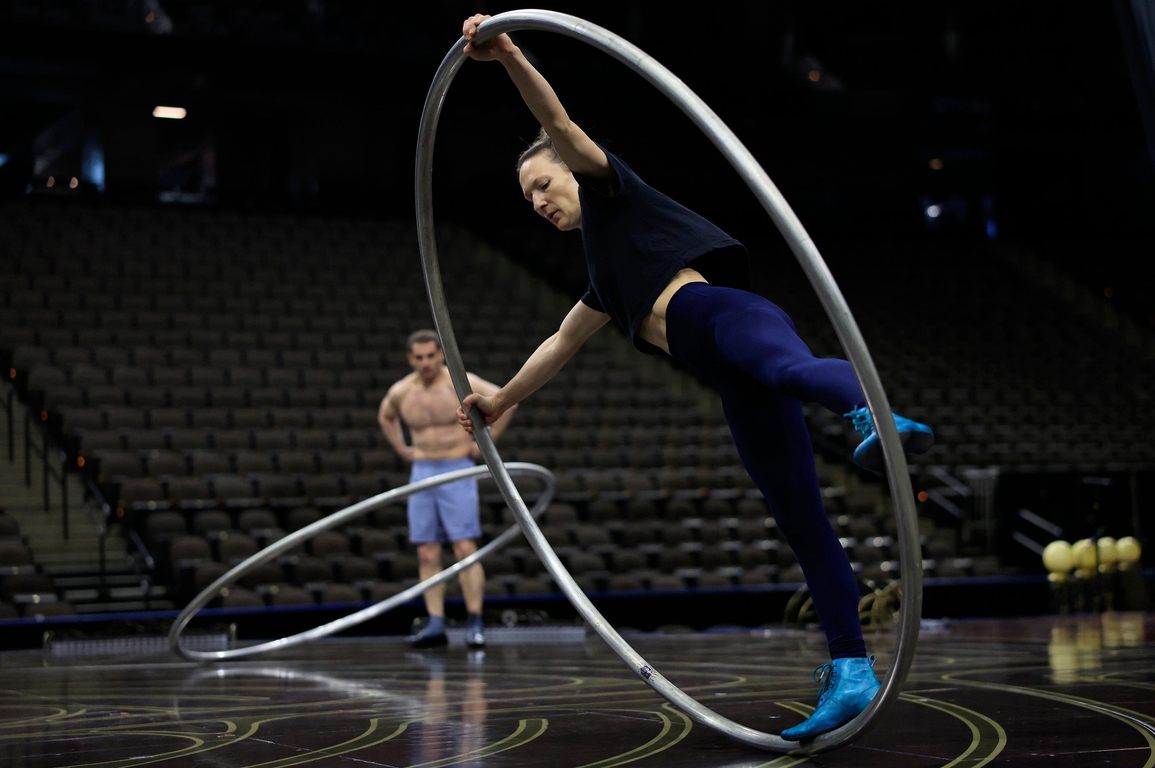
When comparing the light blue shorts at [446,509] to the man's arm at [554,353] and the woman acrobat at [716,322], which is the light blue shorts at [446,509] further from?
the woman acrobat at [716,322]

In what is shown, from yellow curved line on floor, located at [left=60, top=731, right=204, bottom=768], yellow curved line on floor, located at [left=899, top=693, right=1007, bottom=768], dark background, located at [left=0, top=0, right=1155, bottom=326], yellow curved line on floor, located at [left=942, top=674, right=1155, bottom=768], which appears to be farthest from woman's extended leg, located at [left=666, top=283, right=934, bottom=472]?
dark background, located at [left=0, top=0, right=1155, bottom=326]

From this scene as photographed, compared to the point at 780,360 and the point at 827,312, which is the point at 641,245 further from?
the point at 827,312

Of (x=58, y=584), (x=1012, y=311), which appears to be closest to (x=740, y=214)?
(x=1012, y=311)

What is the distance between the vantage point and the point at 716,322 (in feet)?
8.63

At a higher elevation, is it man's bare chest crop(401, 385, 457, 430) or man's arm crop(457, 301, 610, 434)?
man's bare chest crop(401, 385, 457, 430)

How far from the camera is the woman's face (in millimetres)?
3055

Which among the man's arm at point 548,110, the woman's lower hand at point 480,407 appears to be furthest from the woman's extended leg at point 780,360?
the woman's lower hand at point 480,407

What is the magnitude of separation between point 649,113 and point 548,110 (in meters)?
18.0

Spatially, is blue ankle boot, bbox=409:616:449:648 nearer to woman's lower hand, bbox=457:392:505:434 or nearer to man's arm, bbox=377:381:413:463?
man's arm, bbox=377:381:413:463

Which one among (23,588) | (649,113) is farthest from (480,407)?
(649,113)

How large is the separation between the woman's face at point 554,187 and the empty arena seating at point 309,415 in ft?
19.9

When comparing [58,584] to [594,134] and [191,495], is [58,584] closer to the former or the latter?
[191,495]

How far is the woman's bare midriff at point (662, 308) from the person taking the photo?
2.80m

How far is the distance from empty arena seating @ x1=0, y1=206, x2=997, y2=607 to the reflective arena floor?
10.1ft
